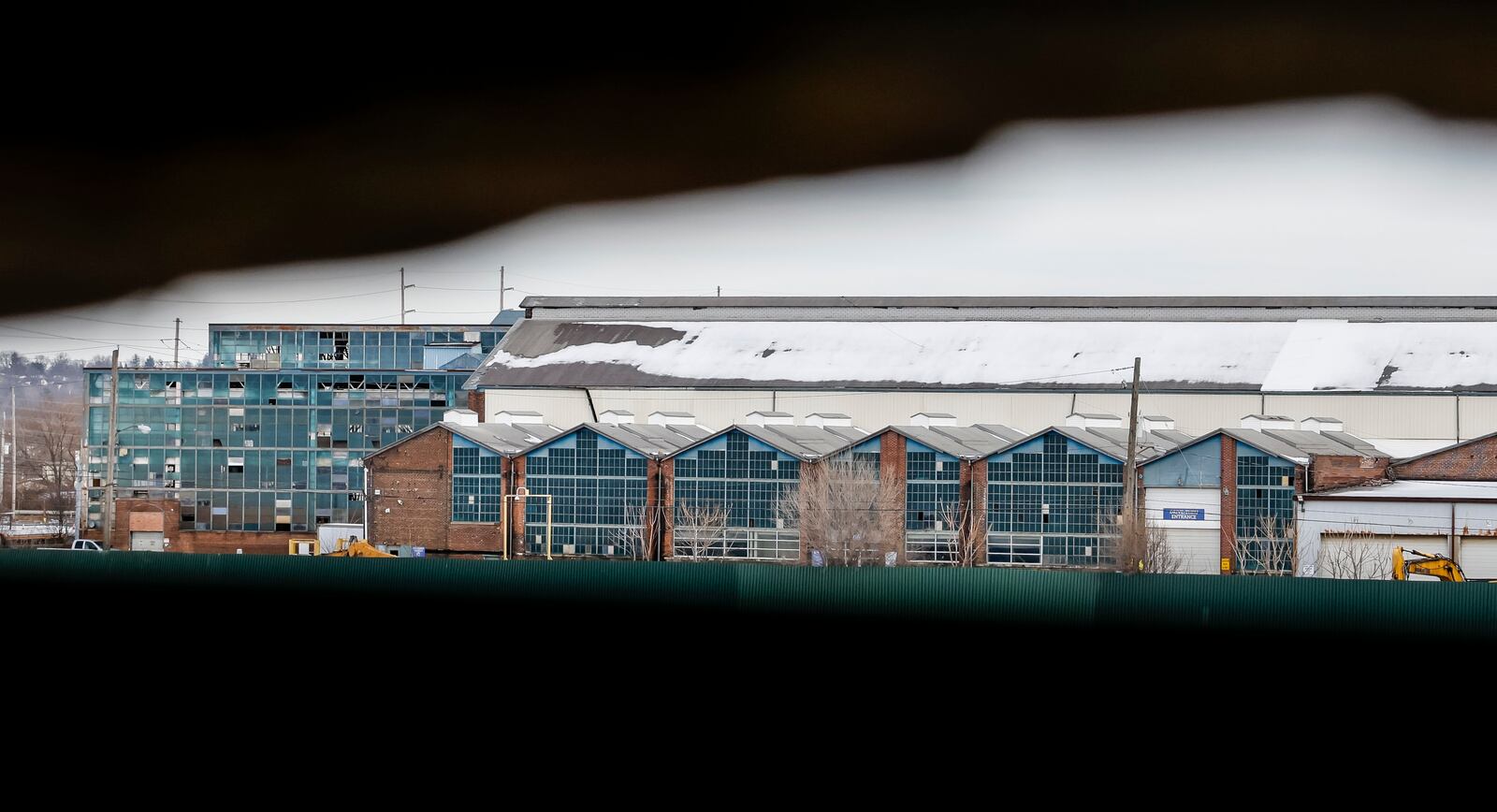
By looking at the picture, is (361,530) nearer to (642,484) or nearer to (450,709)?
(642,484)

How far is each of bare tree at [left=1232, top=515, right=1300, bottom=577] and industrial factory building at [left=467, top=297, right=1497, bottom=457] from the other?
13.9m

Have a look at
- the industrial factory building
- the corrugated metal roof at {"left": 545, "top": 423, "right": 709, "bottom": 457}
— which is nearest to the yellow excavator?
the corrugated metal roof at {"left": 545, "top": 423, "right": 709, "bottom": 457}

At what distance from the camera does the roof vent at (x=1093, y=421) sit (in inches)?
2371

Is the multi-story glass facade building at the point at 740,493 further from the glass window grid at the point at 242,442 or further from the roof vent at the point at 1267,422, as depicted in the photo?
the glass window grid at the point at 242,442

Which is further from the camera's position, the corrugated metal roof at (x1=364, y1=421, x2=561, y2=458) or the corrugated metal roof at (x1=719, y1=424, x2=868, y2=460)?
the corrugated metal roof at (x1=364, y1=421, x2=561, y2=458)

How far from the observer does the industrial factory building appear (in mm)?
65438

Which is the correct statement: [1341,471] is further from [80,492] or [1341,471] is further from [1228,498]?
[80,492]

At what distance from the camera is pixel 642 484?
57438 millimetres

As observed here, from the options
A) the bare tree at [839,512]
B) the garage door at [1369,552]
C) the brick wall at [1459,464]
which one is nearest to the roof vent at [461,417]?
the bare tree at [839,512]

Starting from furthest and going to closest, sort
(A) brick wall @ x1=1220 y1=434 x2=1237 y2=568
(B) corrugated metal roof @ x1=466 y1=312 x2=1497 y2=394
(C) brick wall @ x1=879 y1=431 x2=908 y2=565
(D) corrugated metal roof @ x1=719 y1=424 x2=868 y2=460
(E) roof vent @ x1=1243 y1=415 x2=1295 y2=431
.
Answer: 1. (B) corrugated metal roof @ x1=466 y1=312 x2=1497 y2=394
2. (E) roof vent @ x1=1243 y1=415 x2=1295 y2=431
3. (D) corrugated metal roof @ x1=719 y1=424 x2=868 y2=460
4. (C) brick wall @ x1=879 y1=431 x2=908 y2=565
5. (A) brick wall @ x1=1220 y1=434 x2=1237 y2=568

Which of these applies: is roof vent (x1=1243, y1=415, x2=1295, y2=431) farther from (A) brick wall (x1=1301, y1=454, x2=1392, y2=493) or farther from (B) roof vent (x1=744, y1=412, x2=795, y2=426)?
(B) roof vent (x1=744, y1=412, x2=795, y2=426)

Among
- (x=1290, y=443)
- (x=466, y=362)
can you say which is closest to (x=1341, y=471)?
(x=1290, y=443)

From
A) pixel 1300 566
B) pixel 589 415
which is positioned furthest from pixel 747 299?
pixel 1300 566

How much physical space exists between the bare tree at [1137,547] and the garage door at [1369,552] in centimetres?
442
